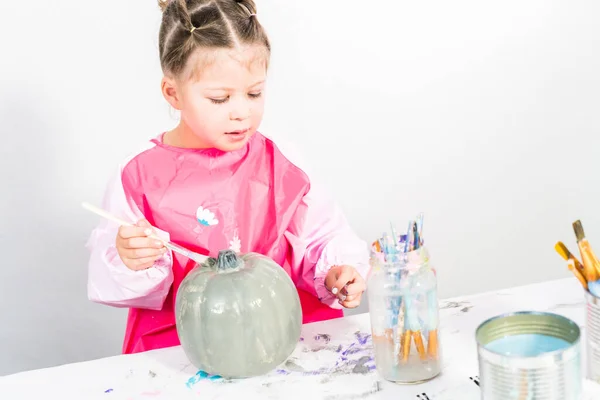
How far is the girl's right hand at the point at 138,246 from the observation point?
3.49 feet

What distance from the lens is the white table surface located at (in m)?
0.91

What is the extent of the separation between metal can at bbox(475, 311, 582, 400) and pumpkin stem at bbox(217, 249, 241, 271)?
33 centimetres

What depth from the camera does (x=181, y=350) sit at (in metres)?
1.08

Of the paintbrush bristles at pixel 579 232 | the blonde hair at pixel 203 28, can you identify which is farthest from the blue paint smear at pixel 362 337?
the blonde hair at pixel 203 28

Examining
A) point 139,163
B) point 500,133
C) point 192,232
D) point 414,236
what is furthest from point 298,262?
point 500,133

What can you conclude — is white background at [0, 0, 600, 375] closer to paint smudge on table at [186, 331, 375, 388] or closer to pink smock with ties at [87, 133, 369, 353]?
pink smock with ties at [87, 133, 369, 353]

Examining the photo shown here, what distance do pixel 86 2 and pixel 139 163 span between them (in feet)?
1.01

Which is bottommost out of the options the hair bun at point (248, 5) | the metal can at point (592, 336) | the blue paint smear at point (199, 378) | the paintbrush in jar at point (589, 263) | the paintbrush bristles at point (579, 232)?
the blue paint smear at point (199, 378)

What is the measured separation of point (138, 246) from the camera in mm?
1067

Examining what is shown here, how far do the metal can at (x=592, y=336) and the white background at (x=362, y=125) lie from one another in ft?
2.44

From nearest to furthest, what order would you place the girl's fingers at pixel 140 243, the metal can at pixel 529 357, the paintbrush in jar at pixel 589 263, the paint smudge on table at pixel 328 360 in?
the metal can at pixel 529 357 → the paintbrush in jar at pixel 589 263 → the paint smudge on table at pixel 328 360 → the girl's fingers at pixel 140 243

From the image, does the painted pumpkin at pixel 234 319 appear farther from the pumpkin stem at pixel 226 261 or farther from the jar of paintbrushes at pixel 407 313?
the jar of paintbrushes at pixel 407 313

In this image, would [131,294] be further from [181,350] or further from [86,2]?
[86,2]

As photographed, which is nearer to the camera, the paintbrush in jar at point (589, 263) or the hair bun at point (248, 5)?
the paintbrush in jar at point (589, 263)
